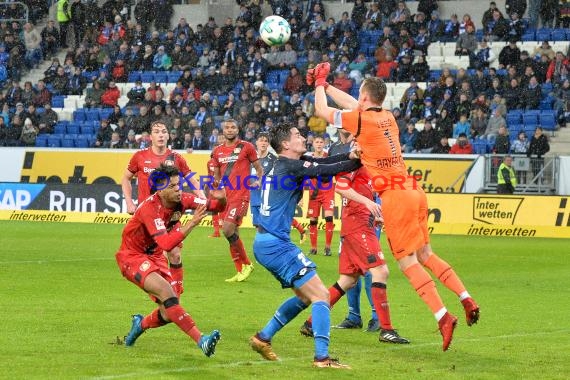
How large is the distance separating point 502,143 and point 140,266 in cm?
2072

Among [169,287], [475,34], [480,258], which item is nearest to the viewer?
[169,287]

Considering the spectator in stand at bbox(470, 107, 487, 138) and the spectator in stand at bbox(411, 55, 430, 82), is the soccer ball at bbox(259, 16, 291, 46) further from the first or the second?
the spectator in stand at bbox(411, 55, 430, 82)

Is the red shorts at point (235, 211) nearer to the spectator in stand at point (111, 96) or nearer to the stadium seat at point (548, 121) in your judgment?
the stadium seat at point (548, 121)

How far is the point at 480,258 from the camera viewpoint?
20719 millimetres

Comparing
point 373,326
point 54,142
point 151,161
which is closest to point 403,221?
point 373,326

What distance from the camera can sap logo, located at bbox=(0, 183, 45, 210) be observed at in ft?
103

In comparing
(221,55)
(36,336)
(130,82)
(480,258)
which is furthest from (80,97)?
(36,336)

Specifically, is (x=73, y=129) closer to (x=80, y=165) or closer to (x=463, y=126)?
(x=80, y=165)

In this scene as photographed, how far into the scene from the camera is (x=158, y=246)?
1017 centimetres

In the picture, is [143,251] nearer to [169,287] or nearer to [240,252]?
[169,287]

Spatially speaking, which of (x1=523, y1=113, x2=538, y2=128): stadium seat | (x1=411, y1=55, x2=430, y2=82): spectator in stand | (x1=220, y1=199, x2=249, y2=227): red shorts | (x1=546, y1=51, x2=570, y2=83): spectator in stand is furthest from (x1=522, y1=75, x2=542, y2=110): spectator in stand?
(x1=220, y1=199, x2=249, y2=227): red shorts

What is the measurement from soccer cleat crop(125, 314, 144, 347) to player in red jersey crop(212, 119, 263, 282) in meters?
6.10

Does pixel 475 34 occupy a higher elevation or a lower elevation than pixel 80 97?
higher

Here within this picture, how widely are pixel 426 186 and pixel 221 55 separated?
11.3 meters
